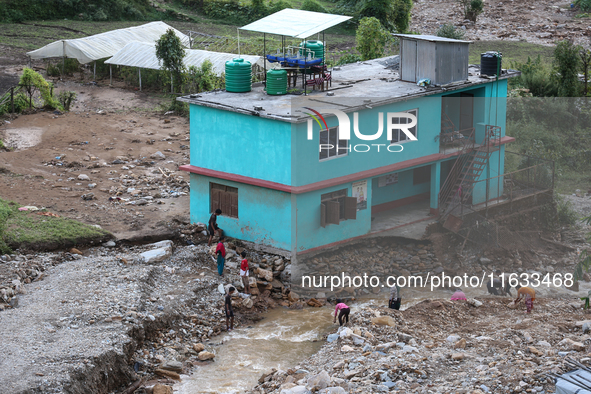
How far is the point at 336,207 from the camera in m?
22.2

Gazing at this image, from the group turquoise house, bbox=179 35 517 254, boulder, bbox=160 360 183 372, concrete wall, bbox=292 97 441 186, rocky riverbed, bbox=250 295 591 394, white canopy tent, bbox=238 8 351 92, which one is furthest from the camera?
white canopy tent, bbox=238 8 351 92

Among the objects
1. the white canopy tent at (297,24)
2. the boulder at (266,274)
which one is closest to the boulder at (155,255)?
the boulder at (266,274)

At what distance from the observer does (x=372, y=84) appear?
25469 millimetres

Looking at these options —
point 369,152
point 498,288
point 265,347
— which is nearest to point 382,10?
point 369,152

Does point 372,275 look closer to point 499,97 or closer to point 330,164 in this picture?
point 330,164

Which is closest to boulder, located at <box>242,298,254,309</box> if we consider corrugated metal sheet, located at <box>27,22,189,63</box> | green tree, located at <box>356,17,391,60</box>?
green tree, located at <box>356,17,391,60</box>

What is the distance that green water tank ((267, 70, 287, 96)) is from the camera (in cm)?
2336

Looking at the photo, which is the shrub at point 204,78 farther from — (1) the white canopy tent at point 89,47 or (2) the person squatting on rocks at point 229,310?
(2) the person squatting on rocks at point 229,310

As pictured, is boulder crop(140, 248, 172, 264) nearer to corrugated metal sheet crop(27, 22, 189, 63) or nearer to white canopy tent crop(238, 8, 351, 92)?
white canopy tent crop(238, 8, 351, 92)

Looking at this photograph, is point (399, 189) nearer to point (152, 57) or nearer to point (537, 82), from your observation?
point (537, 82)

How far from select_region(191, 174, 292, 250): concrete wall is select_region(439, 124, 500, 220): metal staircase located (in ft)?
18.8

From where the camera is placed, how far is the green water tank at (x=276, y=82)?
23.4 meters

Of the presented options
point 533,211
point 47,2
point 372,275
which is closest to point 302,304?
point 372,275

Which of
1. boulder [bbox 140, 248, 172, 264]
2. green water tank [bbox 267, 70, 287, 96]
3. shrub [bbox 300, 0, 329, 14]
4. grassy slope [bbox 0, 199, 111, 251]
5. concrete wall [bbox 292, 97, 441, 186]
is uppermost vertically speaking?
shrub [bbox 300, 0, 329, 14]
